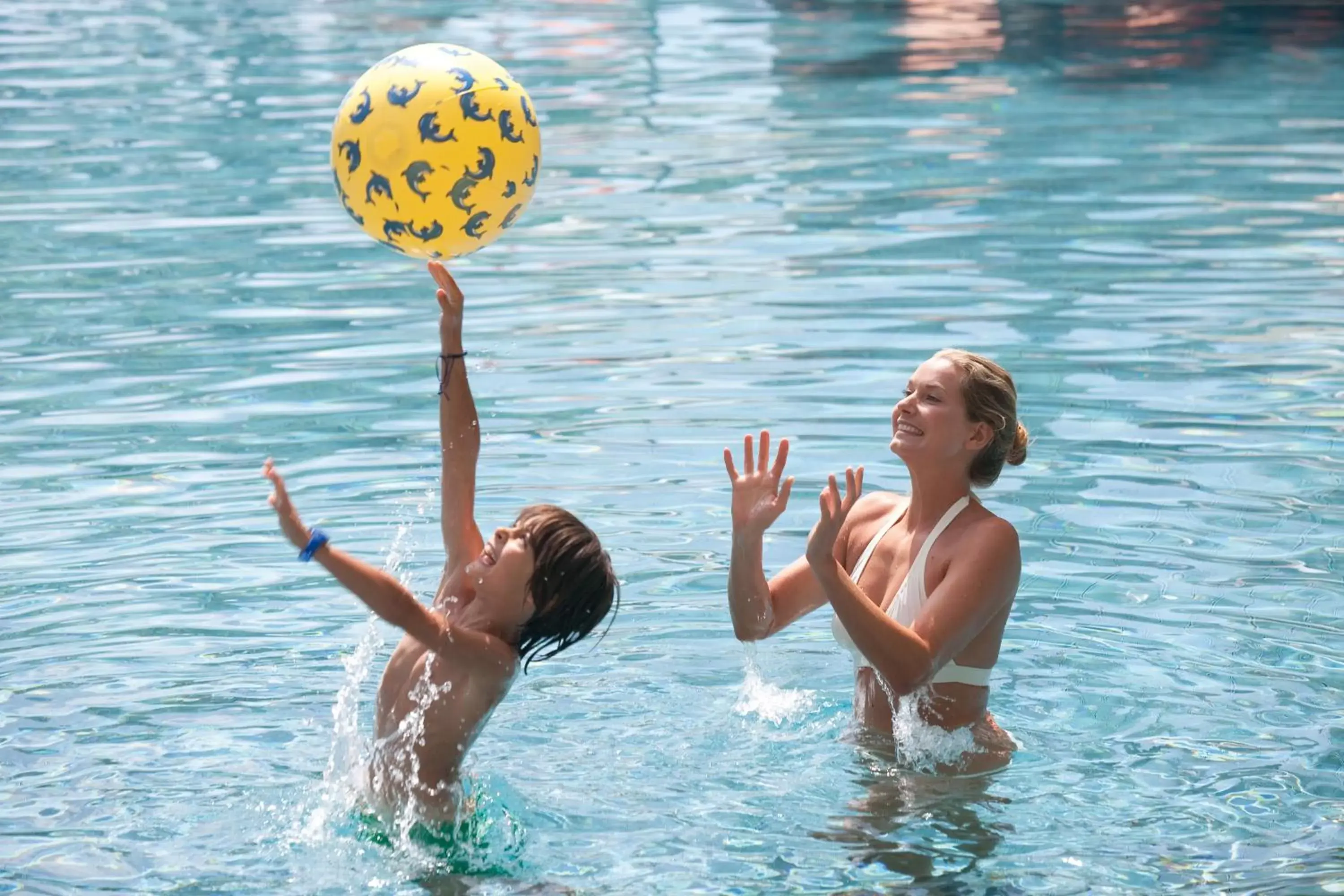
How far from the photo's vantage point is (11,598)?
6.05 metres

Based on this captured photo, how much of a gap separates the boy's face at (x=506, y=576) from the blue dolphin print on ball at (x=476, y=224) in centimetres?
89

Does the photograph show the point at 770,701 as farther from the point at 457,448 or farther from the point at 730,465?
the point at 457,448

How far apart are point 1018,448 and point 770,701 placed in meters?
1.16

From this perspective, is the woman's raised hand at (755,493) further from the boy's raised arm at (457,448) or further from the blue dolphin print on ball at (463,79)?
the blue dolphin print on ball at (463,79)

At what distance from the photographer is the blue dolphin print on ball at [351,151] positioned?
15.3ft

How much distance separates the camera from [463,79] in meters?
4.72

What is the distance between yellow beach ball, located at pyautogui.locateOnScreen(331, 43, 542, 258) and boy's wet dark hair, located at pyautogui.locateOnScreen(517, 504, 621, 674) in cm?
88

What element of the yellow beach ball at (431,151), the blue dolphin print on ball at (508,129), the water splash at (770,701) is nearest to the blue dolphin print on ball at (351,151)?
the yellow beach ball at (431,151)

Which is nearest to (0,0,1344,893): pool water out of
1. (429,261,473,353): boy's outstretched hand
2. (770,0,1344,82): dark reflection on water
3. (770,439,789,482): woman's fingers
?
(770,439,789,482): woman's fingers

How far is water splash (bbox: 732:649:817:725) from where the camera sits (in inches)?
206

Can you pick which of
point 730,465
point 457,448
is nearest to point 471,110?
point 457,448

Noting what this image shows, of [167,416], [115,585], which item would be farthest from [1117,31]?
[115,585]

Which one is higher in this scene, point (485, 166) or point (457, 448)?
point (485, 166)

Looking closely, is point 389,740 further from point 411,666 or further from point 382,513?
point 382,513
